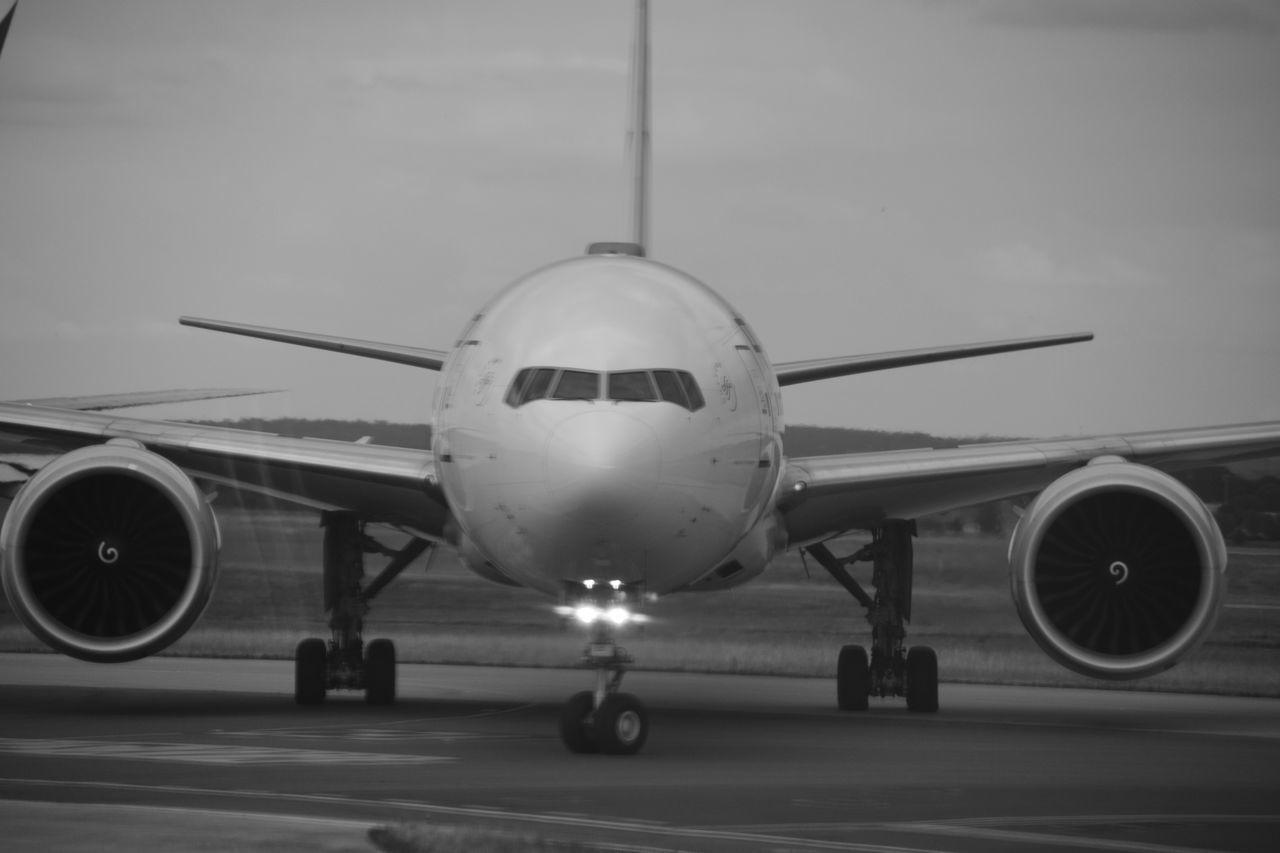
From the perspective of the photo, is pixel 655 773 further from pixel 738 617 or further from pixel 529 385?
pixel 738 617

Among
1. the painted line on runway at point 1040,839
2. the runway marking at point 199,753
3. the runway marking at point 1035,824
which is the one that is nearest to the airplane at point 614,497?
the runway marking at point 199,753

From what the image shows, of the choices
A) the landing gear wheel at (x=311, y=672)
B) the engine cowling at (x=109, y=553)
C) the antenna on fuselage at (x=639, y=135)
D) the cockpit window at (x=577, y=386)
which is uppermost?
the antenna on fuselage at (x=639, y=135)

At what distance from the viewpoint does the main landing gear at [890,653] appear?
18859 millimetres

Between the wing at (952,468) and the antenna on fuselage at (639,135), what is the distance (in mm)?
3092

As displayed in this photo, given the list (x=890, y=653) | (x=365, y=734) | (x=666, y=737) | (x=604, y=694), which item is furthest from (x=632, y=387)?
(x=890, y=653)

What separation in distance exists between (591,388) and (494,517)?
1276mm

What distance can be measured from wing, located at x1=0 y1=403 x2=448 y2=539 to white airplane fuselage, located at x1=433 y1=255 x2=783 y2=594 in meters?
1.88

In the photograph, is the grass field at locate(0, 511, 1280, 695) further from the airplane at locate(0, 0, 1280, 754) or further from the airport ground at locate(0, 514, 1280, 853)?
the airplane at locate(0, 0, 1280, 754)

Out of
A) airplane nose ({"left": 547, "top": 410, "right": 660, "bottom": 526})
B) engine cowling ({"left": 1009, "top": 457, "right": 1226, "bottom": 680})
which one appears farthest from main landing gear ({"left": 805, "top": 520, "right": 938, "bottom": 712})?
airplane nose ({"left": 547, "top": 410, "right": 660, "bottom": 526})

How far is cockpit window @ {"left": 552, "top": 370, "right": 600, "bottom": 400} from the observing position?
12.8 m

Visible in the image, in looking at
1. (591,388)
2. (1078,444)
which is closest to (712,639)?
(1078,444)

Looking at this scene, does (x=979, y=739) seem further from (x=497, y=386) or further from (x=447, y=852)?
(x=447, y=852)

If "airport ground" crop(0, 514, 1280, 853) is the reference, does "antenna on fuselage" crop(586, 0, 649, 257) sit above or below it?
above

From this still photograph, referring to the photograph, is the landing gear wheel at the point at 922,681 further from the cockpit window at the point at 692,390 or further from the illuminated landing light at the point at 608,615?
the cockpit window at the point at 692,390
